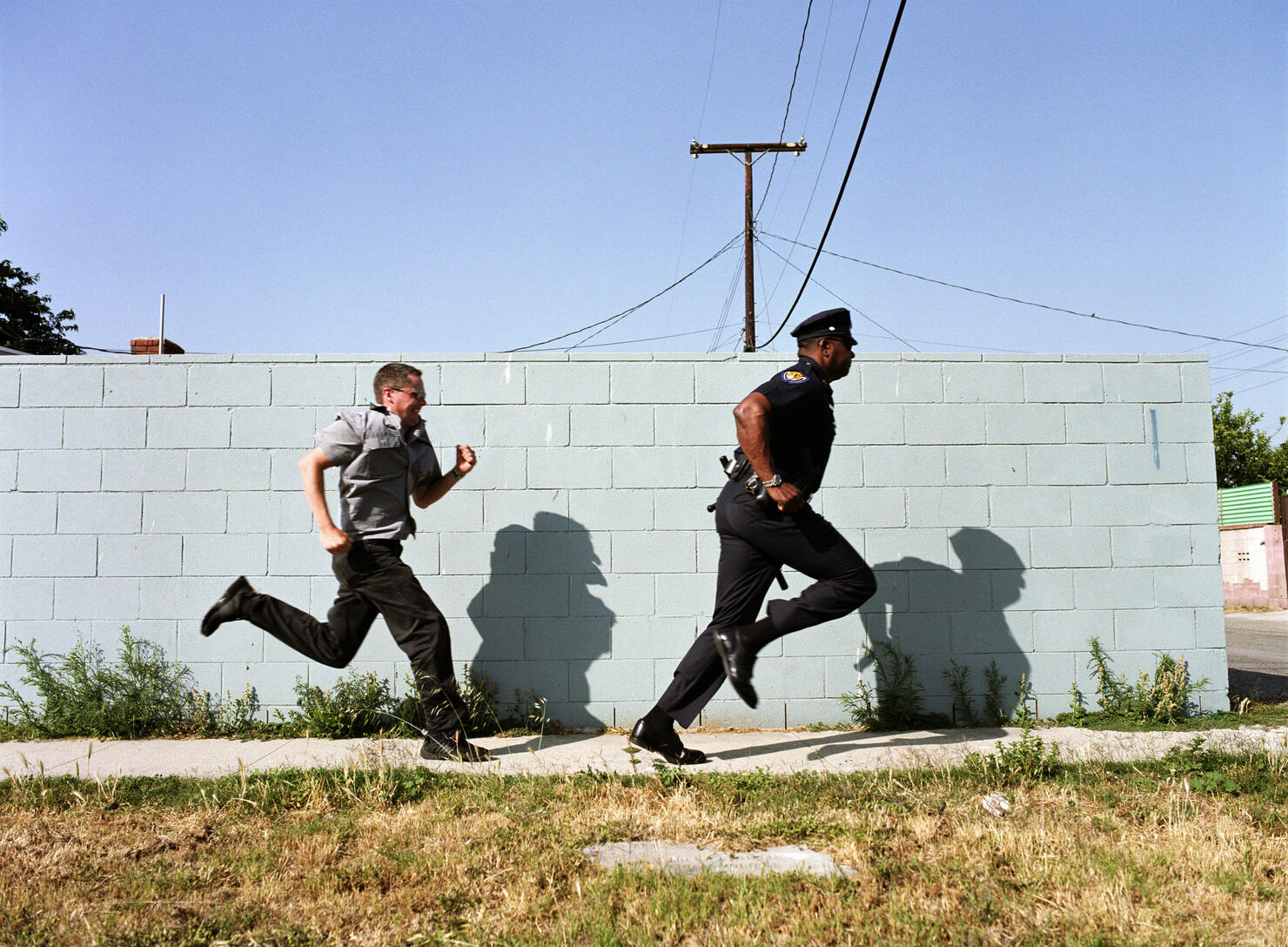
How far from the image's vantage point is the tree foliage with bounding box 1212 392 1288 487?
2294 cm

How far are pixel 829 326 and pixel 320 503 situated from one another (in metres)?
2.36

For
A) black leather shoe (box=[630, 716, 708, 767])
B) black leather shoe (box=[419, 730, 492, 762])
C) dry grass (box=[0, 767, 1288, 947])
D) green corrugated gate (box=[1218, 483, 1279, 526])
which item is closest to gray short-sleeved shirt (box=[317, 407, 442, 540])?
black leather shoe (box=[419, 730, 492, 762])

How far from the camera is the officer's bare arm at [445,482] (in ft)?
14.8

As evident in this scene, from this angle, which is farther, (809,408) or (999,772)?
(809,408)

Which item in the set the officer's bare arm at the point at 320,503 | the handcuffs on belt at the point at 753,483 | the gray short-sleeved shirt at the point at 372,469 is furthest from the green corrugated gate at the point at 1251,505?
the officer's bare arm at the point at 320,503

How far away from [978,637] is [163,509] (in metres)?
4.40

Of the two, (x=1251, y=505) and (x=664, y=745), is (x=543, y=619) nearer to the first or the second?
(x=664, y=745)

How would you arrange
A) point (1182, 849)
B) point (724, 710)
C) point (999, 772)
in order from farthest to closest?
point (724, 710)
point (999, 772)
point (1182, 849)

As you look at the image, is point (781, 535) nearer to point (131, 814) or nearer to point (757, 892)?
point (757, 892)

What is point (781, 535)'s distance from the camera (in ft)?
13.2

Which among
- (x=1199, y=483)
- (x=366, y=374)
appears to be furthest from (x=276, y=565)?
(x=1199, y=483)

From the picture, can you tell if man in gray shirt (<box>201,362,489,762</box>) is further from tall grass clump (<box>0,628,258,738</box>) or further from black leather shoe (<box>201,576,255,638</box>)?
tall grass clump (<box>0,628,258,738</box>)

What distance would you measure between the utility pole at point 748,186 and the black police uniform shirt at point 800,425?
41.7 feet

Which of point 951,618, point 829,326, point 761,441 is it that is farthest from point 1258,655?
point 761,441
